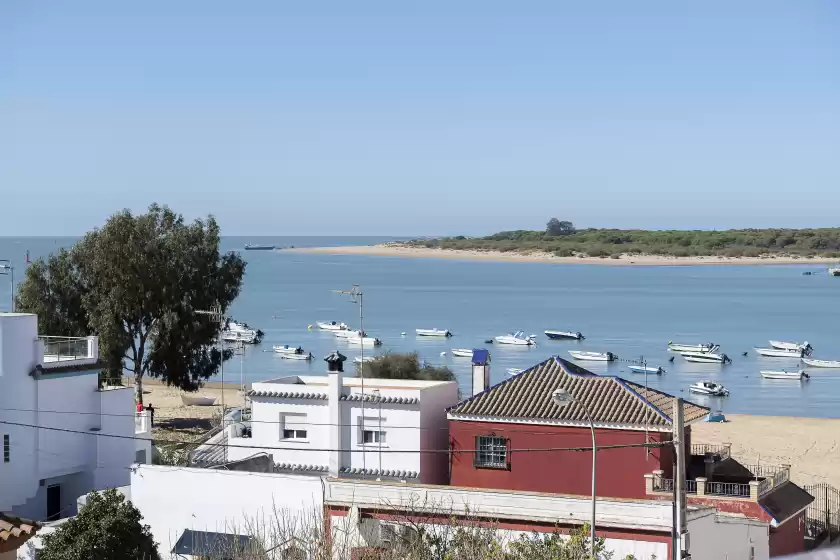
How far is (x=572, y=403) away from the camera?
2942cm

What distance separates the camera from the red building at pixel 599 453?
27.0 meters

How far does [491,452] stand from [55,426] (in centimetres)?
1355

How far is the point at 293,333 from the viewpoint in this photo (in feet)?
416

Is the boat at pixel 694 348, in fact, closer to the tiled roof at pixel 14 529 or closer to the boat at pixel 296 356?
the boat at pixel 296 356

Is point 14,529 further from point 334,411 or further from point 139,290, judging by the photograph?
point 139,290

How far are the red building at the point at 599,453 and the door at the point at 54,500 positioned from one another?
12.6 m

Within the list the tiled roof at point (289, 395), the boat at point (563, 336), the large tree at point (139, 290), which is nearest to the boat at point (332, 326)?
the boat at point (563, 336)

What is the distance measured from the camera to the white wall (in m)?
25.8

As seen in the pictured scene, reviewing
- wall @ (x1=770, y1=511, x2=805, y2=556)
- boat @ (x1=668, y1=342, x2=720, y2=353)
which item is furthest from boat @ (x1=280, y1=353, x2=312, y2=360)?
wall @ (x1=770, y1=511, x2=805, y2=556)

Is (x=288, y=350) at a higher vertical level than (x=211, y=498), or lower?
lower

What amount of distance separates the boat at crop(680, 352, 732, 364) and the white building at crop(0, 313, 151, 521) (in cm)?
7237

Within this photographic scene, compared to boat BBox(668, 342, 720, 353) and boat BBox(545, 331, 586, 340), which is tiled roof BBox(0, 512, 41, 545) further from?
boat BBox(545, 331, 586, 340)

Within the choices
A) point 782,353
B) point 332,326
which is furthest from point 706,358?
point 332,326

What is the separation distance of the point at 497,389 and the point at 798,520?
27.5 ft
